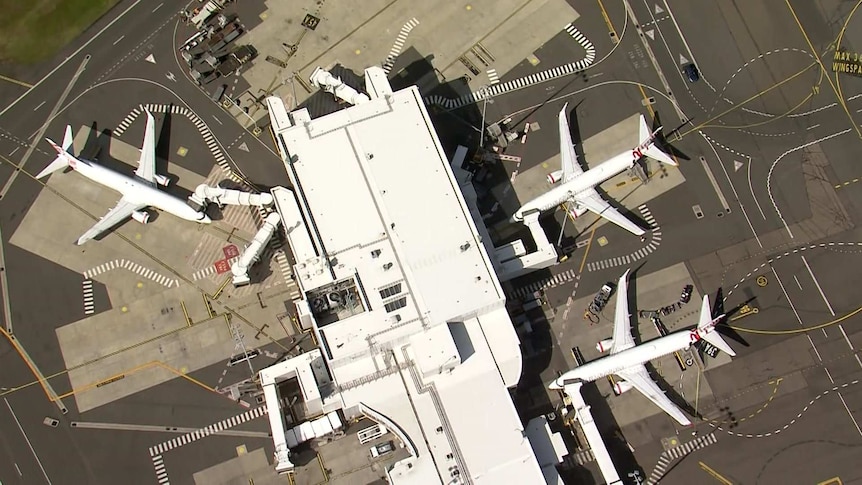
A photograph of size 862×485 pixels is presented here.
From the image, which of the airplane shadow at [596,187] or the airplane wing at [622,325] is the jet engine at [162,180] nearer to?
the airplane shadow at [596,187]

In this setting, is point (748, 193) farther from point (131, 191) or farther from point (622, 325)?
point (131, 191)

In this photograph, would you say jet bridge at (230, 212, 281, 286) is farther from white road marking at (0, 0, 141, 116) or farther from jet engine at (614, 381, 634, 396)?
jet engine at (614, 381, 634, 396)

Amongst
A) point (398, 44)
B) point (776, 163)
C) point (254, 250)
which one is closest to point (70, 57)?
point (254, 250)

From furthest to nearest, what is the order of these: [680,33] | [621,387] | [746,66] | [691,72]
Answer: [680,33]
[746,66]
[691,72]
[621,387]

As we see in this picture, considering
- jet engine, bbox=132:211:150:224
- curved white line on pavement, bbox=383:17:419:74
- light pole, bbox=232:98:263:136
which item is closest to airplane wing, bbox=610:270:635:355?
curved white line on pavement, bbox=383:17:419:74

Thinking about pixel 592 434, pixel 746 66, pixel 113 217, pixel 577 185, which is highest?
pixel 113 217

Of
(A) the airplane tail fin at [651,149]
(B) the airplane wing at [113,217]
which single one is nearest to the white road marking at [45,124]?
(B) the airplane wing at [113,217]
